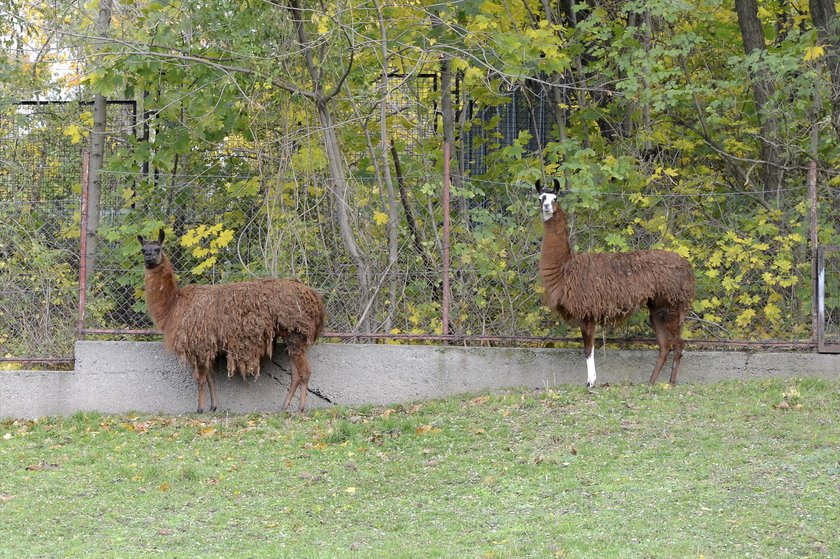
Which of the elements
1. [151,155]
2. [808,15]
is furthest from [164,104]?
[808,15]

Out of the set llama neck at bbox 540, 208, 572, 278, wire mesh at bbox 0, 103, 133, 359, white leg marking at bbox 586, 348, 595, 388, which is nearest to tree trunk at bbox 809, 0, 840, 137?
llama neck at bbox 540, 208, 572, 278

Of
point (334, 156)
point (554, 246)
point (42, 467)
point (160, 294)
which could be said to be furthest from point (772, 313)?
point (42, 467)

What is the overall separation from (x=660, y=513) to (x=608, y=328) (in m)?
4.16

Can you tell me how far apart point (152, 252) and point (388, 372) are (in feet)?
→ 8.18

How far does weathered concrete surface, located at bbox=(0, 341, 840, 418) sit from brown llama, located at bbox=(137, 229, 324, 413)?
36cm

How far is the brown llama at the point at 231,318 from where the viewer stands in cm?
998

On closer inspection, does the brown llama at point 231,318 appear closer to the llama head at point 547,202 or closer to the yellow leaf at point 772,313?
the llama head at point 547,202

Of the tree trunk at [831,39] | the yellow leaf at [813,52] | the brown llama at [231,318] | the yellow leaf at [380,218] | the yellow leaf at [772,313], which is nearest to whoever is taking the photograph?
the brown llama at [231,318]

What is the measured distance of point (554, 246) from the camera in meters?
10.4

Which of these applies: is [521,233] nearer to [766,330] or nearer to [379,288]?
[379,288]

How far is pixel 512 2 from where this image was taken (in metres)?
13.8

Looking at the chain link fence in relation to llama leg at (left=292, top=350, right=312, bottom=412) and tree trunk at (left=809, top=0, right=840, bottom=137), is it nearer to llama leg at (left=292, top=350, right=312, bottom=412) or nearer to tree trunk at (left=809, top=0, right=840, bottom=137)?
llama leg at (left=292, top=350, right=312, bottom=412)

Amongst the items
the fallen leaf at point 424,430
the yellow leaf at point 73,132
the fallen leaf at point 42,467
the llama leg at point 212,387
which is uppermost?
the yellow leaf at point 73,132

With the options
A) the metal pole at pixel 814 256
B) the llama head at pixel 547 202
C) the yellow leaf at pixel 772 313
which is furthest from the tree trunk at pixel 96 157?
the metal pole at pixel 814 256
